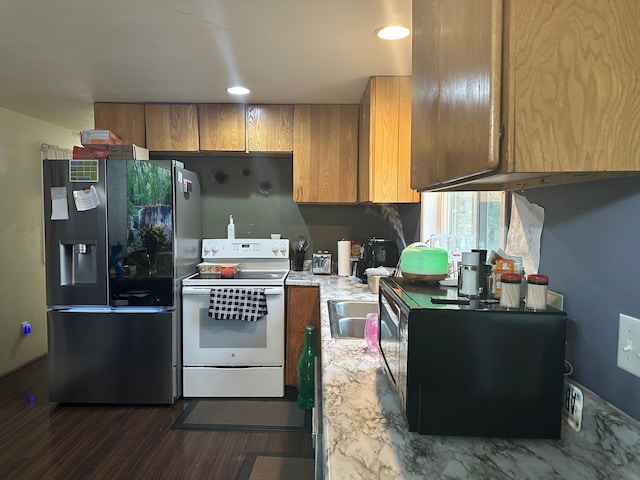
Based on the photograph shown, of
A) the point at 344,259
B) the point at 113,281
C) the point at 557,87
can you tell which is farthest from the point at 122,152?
the point at 557,87

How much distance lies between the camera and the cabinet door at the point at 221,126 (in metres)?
3.20

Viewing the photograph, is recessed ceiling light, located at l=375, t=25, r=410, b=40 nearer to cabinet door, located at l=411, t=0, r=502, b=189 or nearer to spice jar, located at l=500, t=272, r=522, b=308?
cabinet door, located at l=411, t=0, r=502, b=189

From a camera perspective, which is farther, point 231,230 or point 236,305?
point 231,230

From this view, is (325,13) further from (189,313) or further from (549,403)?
(189,313)

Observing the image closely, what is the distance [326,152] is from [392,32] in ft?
4.43

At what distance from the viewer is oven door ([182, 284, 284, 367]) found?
2898mm

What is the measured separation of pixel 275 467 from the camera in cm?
217

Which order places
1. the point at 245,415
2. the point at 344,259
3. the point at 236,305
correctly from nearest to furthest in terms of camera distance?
the point at 245,415
the point at 236,305
the point at 344,259

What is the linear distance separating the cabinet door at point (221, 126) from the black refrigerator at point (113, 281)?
0.48m

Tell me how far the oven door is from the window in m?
1.12

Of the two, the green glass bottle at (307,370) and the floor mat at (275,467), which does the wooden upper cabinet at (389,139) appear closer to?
the green glass bottle at (307,370)

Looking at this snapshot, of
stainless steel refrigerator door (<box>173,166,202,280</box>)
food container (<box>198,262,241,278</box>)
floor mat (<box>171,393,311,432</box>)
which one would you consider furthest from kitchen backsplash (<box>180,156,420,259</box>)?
floor mat (<box>171,393,311,432</box>)

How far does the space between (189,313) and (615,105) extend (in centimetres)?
268

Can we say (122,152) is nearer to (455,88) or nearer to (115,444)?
(115,444)
